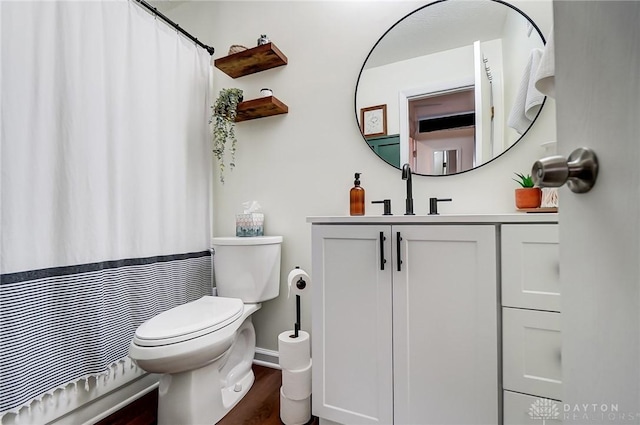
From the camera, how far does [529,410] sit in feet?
2.93

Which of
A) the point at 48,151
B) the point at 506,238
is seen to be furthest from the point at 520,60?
the point at 48,151

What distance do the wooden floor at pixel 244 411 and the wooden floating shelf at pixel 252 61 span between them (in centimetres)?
185

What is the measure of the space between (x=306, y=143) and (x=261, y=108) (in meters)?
0.33

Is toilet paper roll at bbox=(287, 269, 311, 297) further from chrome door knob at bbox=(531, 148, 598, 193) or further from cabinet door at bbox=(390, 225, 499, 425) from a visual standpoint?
chrome door knob at bbox=(531, 148, 598, 193)

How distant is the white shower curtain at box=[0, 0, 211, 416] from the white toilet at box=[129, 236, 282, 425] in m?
0.25

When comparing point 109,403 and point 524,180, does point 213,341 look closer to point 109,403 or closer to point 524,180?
point 109,403

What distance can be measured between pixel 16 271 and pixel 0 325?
18 centimetres

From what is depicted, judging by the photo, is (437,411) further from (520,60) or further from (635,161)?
(520,60)

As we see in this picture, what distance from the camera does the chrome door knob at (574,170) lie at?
1.02ft

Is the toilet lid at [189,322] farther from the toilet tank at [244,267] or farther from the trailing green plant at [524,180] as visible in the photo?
the trailing green plant at [524,180]

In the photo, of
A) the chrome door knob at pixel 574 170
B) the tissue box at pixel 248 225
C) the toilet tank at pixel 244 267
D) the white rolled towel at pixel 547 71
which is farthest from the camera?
the tissue box at pixel 248 225

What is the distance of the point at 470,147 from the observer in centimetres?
140

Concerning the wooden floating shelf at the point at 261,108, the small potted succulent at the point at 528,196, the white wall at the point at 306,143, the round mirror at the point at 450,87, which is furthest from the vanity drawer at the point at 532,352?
the wooden floating shelf at the point at 261,108

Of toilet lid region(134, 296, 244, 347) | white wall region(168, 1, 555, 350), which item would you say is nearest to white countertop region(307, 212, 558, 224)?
white wall region(168, 1, 555, 350)
